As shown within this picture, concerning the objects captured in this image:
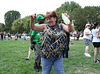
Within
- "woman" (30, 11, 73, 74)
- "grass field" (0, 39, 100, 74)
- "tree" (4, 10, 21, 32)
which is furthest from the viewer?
"tree" (4, 10, 21, 32)

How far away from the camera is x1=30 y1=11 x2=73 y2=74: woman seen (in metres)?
2.29

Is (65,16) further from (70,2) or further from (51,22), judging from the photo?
(70,2)

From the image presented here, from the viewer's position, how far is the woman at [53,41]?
2289mm

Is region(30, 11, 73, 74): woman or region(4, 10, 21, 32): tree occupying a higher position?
region(4, 10, 21, 32): tree

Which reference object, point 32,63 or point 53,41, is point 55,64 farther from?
point 32,63

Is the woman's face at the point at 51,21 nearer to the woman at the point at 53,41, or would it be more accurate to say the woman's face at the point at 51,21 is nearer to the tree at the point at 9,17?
the woman at the point at 53,41

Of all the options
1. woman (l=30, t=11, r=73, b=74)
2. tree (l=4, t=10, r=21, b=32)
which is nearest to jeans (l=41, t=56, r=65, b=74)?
woman (l=30, t=11, r=73, b=74)

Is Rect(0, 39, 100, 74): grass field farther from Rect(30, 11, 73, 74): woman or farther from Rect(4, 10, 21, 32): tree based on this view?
Rect(4, 10, 21, 32): tree

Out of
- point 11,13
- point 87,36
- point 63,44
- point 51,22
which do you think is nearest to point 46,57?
point 63,44

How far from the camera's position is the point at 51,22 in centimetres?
237

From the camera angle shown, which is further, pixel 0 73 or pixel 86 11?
pixel 86 11

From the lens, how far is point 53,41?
2322 millimetres

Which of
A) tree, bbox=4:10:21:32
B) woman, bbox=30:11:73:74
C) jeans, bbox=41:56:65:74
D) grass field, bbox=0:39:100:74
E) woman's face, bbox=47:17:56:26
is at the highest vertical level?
tree, bbox=4:10:21:32

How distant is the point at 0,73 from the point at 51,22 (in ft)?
8.86
